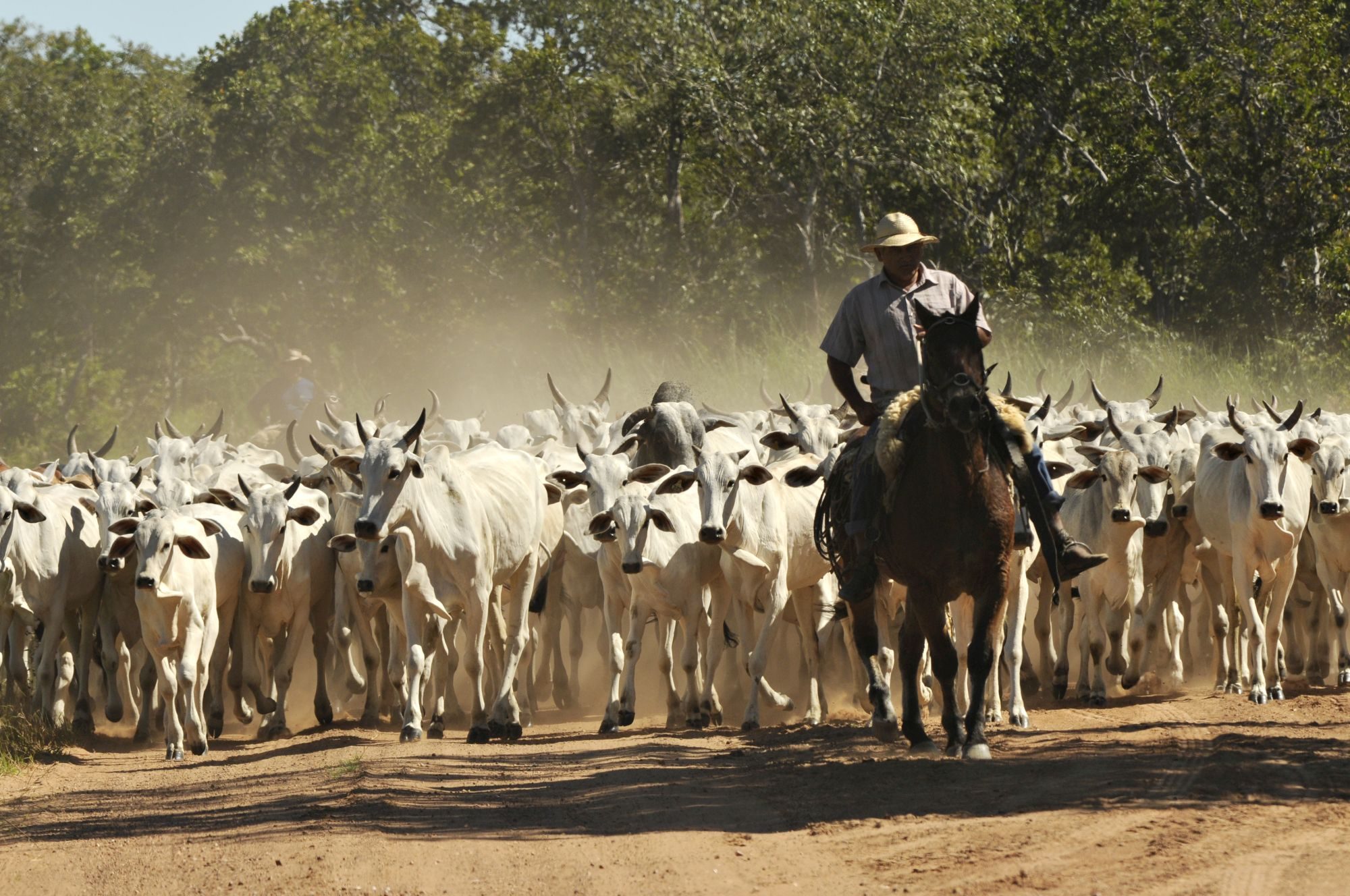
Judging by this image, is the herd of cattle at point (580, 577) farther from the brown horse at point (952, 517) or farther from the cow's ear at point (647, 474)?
A: the brown horse at point (952, 517)

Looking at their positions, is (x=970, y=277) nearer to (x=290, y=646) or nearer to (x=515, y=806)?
(x=290, y=646)

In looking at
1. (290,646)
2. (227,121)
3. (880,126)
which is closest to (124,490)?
(290,646)

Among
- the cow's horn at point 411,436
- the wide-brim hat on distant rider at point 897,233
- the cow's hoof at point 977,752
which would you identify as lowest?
the cow's hoof at point 977,752

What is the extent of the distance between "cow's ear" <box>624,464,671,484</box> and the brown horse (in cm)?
361

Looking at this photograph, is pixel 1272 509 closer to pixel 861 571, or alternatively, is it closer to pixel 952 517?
pixel 952 517

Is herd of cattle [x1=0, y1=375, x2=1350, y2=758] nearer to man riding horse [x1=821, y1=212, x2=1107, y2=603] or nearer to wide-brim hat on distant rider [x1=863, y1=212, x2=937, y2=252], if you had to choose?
man riding horse [x1=821, y1=212, x2=1107, y2=603]

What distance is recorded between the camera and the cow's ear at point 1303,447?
43.5 ft

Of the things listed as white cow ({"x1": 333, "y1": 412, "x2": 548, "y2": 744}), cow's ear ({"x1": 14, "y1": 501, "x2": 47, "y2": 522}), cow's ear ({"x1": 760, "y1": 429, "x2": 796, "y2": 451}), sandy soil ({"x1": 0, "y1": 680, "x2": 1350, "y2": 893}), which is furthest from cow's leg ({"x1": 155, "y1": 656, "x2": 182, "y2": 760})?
cow's ear ({"x1": 760, "y1": 429, "x2": 796, "y2": 451})

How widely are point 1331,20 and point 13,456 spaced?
94.5ft

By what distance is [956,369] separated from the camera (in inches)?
352

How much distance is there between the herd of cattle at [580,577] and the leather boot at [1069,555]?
2.11 metres

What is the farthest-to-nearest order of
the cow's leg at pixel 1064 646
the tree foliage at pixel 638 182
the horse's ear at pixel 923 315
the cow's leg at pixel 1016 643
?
1. the tree foliage at pixel 638 182
2. the cow's leg at pixel 1064 646
3. the cow's leg at pixel 1016 643
4. the horse's ear at pixel 923 315

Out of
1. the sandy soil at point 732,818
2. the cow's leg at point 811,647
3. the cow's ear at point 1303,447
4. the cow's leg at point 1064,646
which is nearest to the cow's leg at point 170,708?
the sandy soil at point 732,818

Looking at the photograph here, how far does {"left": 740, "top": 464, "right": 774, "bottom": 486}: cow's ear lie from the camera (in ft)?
40.6
